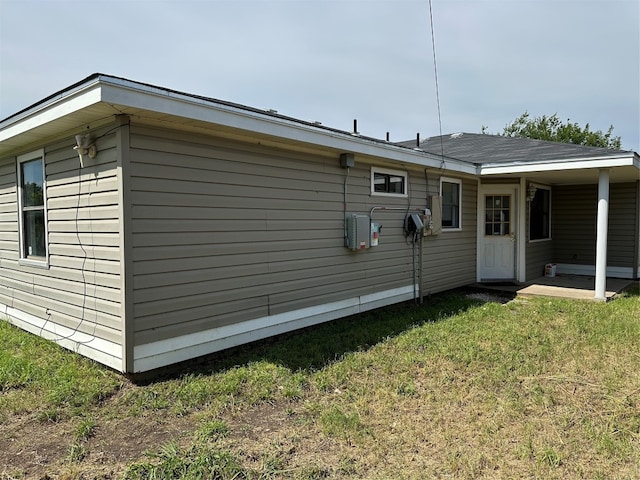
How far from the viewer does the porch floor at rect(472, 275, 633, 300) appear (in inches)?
301

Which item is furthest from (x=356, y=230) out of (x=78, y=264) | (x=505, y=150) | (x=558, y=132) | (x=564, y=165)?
(x=558, y=132)

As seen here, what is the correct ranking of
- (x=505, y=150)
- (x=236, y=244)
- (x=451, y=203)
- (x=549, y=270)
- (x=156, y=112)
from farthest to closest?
(x=549, y=270) → (x=505, y=150) → (x=451, y=203) → (x=236, y=244) → (x=156, y=112)

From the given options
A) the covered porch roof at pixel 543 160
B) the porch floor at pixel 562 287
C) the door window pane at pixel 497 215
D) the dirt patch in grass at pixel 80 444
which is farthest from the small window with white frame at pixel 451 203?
the dirt patch in grass at pixel 80 444

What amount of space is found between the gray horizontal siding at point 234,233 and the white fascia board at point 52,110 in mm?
427

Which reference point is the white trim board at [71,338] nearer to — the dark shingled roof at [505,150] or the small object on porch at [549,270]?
the dark shingled roof at [505,150]

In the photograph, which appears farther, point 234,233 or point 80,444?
point 234,233

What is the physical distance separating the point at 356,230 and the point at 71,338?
3.59 meters

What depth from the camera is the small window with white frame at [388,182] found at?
6371 mm

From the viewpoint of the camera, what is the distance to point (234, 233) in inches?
174

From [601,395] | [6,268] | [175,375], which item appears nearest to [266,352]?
[175,375]

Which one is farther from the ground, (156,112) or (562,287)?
(156,112)

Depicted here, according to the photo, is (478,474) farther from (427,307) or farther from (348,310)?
(427,307)

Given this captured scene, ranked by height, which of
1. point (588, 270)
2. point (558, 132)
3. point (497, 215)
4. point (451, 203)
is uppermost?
point (558, 132)

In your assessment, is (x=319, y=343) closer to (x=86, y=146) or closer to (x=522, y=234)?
(x=86, y=146)
